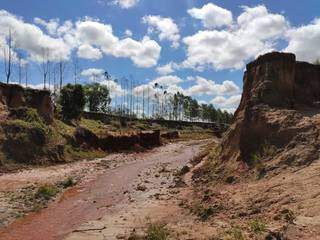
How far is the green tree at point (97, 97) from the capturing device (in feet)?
400

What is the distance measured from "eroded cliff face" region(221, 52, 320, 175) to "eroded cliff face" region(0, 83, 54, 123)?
23.1 m

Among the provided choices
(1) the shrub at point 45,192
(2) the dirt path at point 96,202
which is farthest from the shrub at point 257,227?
(1) the shrub at point 45,192

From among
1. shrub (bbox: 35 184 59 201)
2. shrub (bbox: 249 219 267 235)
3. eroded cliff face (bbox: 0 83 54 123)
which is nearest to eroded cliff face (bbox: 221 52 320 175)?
shrub (bbox: 249 219 267 235)

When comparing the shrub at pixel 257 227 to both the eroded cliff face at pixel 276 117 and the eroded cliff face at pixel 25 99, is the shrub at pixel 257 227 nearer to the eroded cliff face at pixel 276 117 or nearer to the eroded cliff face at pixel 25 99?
the eroded cliff face at pixel 276 117

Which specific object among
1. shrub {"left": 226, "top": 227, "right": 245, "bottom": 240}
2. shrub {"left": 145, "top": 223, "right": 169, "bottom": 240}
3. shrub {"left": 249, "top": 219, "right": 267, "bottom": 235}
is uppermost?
shrub {"left": 249, "top": 219, "right": 267, "bottom": 235}

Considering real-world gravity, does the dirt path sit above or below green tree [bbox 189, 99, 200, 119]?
below

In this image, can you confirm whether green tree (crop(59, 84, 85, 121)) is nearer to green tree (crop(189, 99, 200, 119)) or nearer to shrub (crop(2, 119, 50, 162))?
shrub (crop(2, 119, 50, 162))

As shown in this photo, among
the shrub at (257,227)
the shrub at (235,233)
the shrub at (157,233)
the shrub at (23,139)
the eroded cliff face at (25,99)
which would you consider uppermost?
the eroded cliff face at (25,99)

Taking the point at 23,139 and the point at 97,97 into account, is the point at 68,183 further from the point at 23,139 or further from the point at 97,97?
the point at 97,97

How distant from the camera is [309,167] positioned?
708 inches

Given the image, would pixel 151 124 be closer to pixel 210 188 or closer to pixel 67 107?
pixel 67 107

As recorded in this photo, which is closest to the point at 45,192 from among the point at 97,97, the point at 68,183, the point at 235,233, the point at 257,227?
the point at 68,183

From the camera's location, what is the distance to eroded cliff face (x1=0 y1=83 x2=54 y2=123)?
144ft

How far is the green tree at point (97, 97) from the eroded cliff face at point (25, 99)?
239 ft
